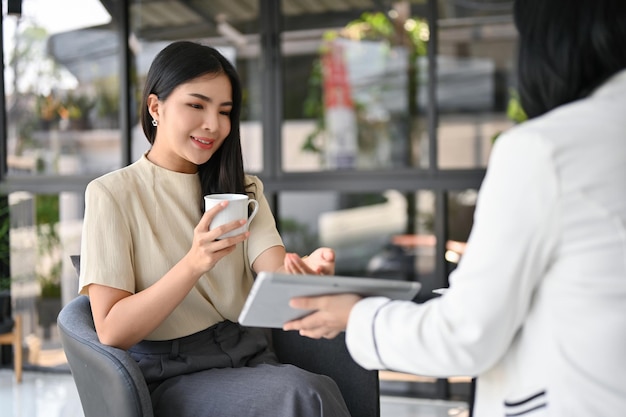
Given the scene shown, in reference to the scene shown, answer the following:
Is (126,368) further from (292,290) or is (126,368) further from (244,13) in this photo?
(244,13)

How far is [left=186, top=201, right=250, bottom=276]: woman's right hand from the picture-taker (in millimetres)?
1537

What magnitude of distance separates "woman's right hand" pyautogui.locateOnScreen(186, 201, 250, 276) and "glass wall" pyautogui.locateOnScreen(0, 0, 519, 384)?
2446 mm

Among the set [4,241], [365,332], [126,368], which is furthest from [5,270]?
[365,332]

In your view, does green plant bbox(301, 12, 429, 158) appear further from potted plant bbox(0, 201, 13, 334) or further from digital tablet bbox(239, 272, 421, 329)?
digital tablet bbox(239, 272, 421, 329)

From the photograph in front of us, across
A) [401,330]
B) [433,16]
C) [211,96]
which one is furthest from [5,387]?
[401,330]

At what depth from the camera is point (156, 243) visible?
184 cm

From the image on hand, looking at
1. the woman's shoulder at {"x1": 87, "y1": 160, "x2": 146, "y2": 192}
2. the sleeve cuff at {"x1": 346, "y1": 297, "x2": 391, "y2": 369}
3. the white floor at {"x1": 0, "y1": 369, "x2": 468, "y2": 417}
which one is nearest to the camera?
the sleeve cuff at {"x1": 346, "y1": 297, "x2": 391, "y2": 369}

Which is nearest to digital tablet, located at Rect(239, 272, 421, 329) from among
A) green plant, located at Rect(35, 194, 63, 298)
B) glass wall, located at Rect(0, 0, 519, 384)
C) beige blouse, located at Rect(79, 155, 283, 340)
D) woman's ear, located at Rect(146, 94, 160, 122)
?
beige blouse, located at Rect(79, 155, 283, 340)

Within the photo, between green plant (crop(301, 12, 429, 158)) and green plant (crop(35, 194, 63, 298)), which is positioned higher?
green plant (crop(301, 12, 429, 158))

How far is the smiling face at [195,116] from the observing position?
1.85 meters

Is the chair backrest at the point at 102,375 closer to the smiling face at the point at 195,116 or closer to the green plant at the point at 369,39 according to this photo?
the smiling face at the point at 195,116

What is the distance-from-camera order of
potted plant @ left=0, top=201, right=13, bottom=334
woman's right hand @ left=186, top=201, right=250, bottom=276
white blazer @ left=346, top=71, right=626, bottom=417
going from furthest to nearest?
potted plant @ left=0, top=201, right=13, bottom=334, woman's right hand @ left=186, top=201, right=250, bottom=276, white blazer @ left=346, top=71, right=626, bottom=417

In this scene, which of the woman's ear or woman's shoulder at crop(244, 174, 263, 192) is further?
woman's shoulder at crop(244, 174, 263, 192)

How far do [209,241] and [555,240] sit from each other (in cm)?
76
